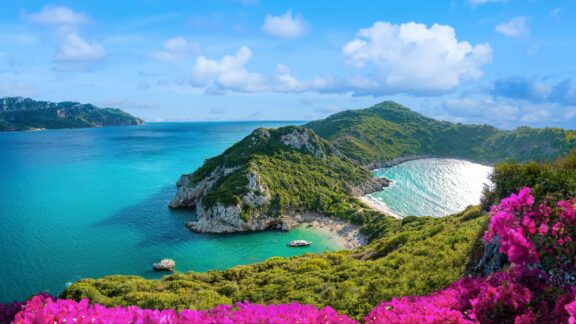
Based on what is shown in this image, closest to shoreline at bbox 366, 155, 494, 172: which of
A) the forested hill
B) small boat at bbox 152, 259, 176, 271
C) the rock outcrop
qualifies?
the forested hill

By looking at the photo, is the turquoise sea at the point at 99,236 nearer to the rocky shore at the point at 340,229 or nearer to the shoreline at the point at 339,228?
the shoreline at the point at 339,228

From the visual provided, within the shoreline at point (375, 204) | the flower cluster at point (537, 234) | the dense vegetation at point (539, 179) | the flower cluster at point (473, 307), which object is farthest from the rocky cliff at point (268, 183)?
the flower cluster at point (537, 234)

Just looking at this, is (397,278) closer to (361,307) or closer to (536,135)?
(361,307)

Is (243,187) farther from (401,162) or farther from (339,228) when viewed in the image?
(401,162)

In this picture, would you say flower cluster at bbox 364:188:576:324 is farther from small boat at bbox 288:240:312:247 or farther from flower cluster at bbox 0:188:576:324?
small boat at bbox 288:240:312:247

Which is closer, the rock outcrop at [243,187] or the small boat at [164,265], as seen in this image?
the small boat at [164,265]

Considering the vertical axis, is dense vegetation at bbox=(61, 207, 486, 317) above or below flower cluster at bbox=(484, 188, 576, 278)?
below

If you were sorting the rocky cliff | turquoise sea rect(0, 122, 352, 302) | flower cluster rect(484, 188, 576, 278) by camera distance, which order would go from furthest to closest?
the rocky cliff → turquoise sea rect(0, 122, 352, 302) → flower cluster rect(484, 188, 576, 278)

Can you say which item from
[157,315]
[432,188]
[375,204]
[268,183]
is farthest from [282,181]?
[157,315]
